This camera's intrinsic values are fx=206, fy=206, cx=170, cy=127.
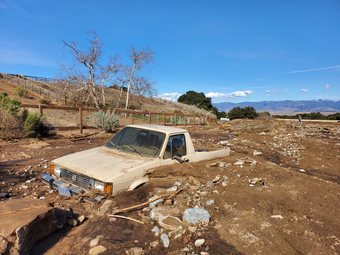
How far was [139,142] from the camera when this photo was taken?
Result: 4637mm

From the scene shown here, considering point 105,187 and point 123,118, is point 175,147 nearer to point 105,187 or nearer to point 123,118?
point 105,187

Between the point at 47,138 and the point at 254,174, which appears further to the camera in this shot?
the point at 47,138

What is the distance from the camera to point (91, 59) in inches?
825

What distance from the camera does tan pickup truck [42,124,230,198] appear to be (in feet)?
11.1

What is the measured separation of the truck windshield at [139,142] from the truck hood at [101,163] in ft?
0.60

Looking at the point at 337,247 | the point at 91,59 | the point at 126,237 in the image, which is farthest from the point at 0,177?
the point at 91,59

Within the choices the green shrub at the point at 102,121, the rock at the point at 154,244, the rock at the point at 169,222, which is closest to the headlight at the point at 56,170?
the rock at the point at 169,222

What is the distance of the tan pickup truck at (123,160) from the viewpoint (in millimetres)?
3387

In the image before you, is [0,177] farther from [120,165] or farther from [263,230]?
[263,230]

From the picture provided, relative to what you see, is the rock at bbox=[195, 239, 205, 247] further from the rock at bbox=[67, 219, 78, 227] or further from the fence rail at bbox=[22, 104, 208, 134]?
the fence rail at bbox=[22, 104, 208, 134]

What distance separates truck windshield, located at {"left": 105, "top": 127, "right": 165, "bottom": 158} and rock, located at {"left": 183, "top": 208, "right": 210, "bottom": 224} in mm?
1471

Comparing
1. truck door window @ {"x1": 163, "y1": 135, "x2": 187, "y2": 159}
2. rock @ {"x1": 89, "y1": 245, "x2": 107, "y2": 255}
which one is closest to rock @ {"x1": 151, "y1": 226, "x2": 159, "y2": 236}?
rock @ {"x1": 89, "y1": 245, "x2": 107, "y2": 255}

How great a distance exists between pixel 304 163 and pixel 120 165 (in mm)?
7585

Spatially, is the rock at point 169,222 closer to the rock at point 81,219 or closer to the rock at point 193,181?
the rock at point 81,219
